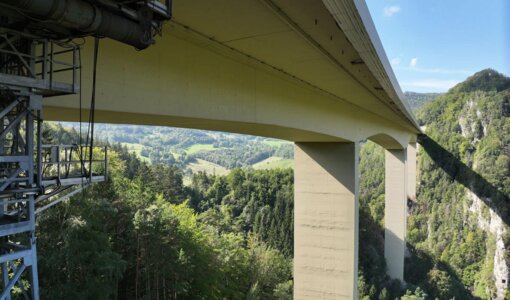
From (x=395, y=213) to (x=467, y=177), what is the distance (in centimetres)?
1934

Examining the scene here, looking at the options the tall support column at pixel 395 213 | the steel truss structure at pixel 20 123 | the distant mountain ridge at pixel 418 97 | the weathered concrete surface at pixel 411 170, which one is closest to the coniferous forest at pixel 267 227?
the weathered concrete surface at pixel 411 170

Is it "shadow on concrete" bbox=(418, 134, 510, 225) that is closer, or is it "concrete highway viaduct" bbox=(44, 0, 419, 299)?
"concrete highway viaduct" bbox=(44, 0, 419, 299)

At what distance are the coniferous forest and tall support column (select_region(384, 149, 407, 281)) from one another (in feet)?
5.20

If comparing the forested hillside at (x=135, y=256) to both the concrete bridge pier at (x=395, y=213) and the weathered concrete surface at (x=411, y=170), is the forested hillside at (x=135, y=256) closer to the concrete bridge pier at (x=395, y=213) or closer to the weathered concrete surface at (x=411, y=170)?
the concrete bridge pier at (x=395, y=213)

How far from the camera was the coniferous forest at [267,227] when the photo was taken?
1667cm

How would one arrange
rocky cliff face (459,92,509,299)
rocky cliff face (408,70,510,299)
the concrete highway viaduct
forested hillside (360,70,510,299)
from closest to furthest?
the concrete highway viaduct
forested hillside (360,70,510,299)
rocky cliff face (459,92,509,299)
rocky cliff face (408,70,510,299)

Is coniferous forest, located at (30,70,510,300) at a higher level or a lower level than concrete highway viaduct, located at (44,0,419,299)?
lower

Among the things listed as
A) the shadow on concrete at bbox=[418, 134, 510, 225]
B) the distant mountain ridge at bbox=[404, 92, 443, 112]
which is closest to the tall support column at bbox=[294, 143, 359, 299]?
the shadow on concrete at bbox=[418, 134, 510, 225]

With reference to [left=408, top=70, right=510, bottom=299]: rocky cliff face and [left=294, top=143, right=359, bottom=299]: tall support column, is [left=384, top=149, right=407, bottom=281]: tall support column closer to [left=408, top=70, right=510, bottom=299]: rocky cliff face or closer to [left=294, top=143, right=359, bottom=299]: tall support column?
[left=408, top=70, right=510, bottom=299]: rocky cliff face

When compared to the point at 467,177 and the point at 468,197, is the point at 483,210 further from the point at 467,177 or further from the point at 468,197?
the point at 467,177

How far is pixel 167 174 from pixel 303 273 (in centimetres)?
4755

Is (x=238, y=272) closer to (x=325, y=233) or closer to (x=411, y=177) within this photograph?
(x=325, y=233)

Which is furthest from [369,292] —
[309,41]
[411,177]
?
[309,41]

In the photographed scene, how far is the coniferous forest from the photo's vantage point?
1667 centimetres
